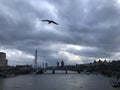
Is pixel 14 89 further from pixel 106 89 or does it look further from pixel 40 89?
pixel 106 89

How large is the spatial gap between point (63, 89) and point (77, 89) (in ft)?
12.3

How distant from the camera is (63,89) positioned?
8175cm

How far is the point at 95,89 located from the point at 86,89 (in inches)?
96.6

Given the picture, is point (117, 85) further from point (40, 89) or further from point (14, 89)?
point (14, 89)

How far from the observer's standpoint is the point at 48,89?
272 ft

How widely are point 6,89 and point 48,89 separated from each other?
11553 millimetres

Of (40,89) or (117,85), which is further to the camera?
(117,85)

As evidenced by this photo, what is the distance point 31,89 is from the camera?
83.1 metres

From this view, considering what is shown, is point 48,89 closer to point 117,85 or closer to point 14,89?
Result: point 14,89

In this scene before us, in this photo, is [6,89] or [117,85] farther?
[117,85]

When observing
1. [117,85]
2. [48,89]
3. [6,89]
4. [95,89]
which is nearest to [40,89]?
[48,89]

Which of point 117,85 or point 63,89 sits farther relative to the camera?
point 117,85

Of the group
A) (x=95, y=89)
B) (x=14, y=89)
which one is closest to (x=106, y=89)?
(x=95, y=89)

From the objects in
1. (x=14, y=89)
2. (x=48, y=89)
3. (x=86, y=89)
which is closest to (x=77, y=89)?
(x=86, y=89)
